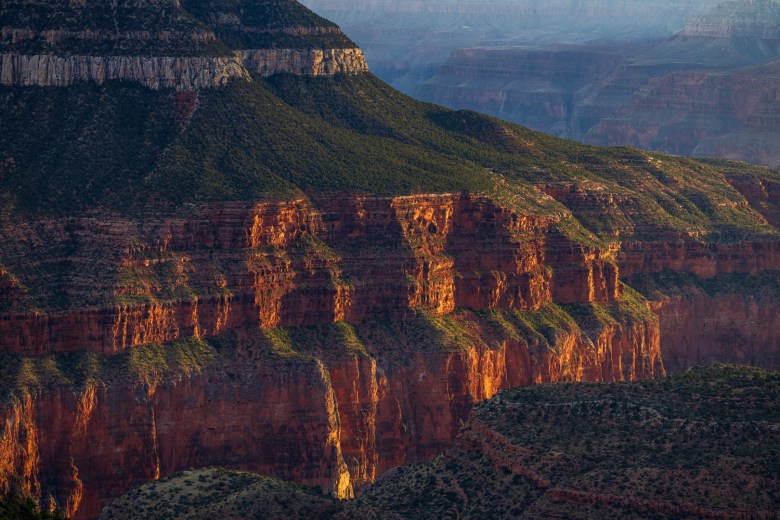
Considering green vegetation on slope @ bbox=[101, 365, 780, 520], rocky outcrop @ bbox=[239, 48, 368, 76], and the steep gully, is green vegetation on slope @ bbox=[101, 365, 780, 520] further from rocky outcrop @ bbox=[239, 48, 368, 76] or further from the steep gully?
rocky outcrop @ bbox=[239, 48, 368, 76]

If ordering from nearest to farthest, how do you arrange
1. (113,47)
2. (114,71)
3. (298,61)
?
(114,71) → (113,47) → (298,61)

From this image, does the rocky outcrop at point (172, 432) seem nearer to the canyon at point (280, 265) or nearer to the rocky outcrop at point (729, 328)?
the canyon at point (280, 265)

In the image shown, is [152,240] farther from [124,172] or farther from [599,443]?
[599,443]

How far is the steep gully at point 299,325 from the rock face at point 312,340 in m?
0.08

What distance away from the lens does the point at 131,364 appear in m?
86.6

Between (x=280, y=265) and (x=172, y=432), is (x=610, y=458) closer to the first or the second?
(x=172, y=432)

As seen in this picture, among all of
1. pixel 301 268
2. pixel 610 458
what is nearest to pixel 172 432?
pixel 301 268

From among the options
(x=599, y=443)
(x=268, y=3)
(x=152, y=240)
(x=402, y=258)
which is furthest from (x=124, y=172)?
(x=599, y=443)

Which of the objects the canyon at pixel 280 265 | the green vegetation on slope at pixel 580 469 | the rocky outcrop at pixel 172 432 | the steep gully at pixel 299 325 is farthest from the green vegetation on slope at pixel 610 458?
the steep gully at pixel 299 325

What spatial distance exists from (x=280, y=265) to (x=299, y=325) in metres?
2.80

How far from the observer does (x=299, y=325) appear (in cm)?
9438

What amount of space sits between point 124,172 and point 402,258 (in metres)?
12.6

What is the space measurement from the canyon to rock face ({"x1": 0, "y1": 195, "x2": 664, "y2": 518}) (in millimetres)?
106

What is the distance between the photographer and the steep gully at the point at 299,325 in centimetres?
8506
